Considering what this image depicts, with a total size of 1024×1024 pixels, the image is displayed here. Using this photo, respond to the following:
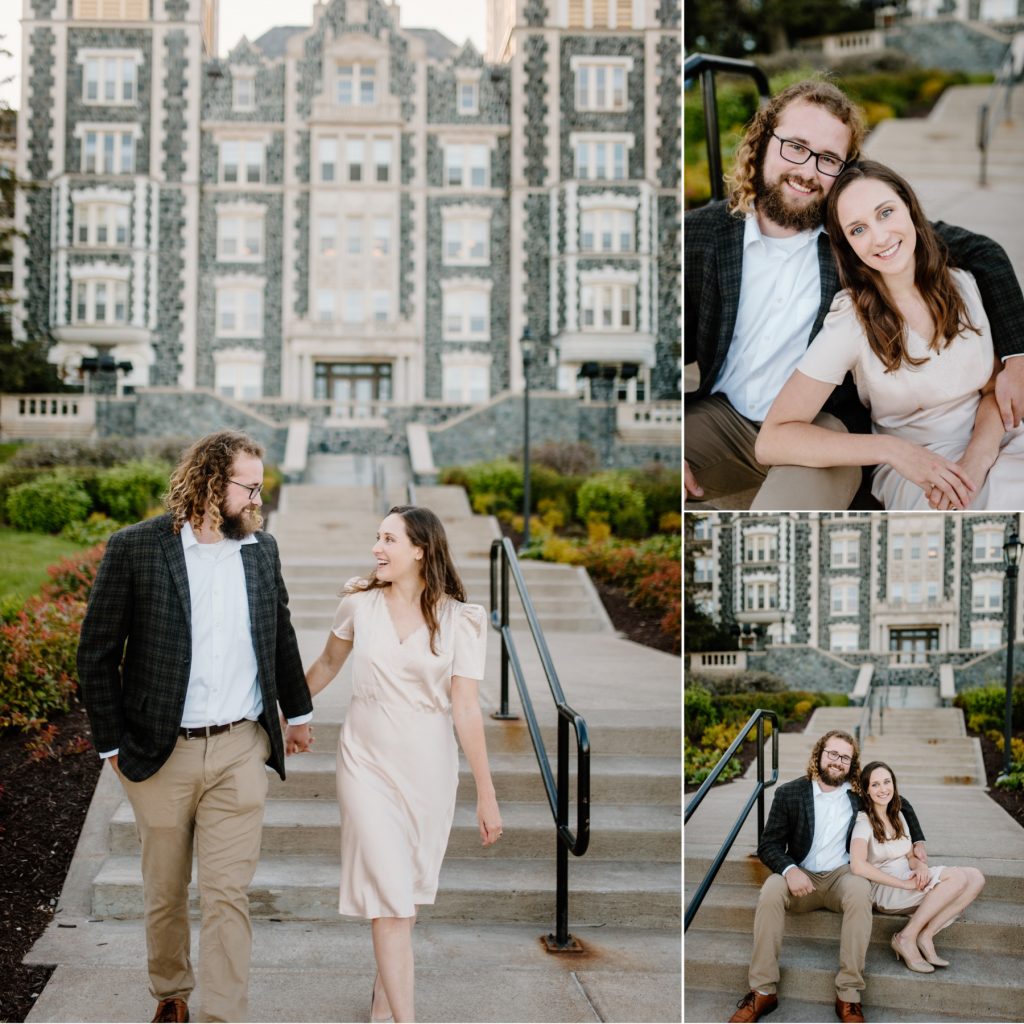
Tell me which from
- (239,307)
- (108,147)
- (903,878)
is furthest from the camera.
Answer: (239,307)

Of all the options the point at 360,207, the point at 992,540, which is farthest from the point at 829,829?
the point at 360,207

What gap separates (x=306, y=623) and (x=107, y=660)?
167 inches

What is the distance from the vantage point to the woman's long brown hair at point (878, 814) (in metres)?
3.26

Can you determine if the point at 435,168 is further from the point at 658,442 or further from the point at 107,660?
the point at 107,660

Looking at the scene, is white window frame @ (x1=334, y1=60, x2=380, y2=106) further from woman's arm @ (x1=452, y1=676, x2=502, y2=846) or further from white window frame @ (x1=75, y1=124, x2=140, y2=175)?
woman's arm @ (x1=452, y1=676, x2=502, y2=846)

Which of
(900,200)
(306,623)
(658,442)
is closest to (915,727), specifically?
(900,200)

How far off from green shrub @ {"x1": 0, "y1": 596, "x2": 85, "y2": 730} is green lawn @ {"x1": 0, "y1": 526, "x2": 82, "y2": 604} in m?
1.08

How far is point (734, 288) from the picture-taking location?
305 centimetres

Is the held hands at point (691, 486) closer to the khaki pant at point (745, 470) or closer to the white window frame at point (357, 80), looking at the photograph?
the khaki pant at point (745, 470)

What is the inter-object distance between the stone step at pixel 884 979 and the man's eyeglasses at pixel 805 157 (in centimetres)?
215

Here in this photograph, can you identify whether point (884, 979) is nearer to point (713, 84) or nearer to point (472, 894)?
point (472, 894)

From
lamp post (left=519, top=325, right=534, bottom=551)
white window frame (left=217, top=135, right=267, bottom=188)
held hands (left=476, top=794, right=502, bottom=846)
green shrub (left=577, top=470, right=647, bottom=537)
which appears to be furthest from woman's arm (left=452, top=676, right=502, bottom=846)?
white window frame (left=217, top=135, right=267, bottom=188)

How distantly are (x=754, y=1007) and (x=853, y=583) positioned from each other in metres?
1.24

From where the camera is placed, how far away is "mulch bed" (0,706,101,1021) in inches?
125
